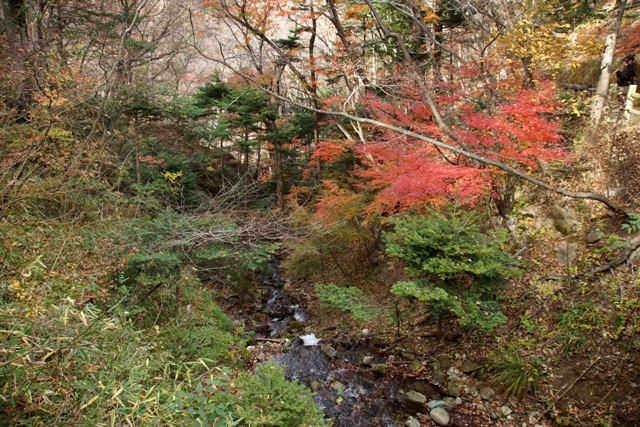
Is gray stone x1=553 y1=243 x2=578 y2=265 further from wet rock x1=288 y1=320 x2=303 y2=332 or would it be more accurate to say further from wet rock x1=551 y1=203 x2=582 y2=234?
wet rock x1=288 y1=320 x2=303 y2=332

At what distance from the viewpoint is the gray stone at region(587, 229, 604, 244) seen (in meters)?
6.83

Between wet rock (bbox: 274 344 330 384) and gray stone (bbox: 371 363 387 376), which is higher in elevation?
wet rock (bbox: 274 344 330 384)

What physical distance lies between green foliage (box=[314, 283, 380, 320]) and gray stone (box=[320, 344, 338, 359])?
132 centimetres

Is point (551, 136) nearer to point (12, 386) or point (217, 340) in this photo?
point (217, 340)

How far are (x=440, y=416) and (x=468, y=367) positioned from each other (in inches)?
54.7

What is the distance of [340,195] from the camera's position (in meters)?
10.9

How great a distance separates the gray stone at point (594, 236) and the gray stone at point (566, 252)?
28 cm

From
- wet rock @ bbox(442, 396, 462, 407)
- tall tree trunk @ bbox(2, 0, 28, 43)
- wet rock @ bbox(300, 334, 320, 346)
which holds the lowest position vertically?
wet rock @ bbox(300, 334, 320, 346)

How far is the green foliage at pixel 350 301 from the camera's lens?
278 inches

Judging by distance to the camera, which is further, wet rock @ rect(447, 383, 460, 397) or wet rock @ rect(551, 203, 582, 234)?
wet rock @ rect(551, 203, 582, 234)

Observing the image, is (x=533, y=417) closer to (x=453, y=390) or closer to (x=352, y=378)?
(x=453, y=390)

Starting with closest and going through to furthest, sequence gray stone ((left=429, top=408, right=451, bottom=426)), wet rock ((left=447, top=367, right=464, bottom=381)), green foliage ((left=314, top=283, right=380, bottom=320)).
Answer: gray stone ((left=429, top=408, right=451, bottom=426)), wet rock ((left=447, top=367, right=464, bottom=381)), green foliage ((left=314, top=283, right=380, bottom=320))

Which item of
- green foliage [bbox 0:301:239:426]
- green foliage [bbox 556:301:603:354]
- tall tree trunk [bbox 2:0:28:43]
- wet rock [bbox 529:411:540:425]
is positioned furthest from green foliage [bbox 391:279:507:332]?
tall tree trunk [bbox 2:0:28:43]

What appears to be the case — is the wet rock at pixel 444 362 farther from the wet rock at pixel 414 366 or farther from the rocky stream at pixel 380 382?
the wet rock at pixel 414 366
